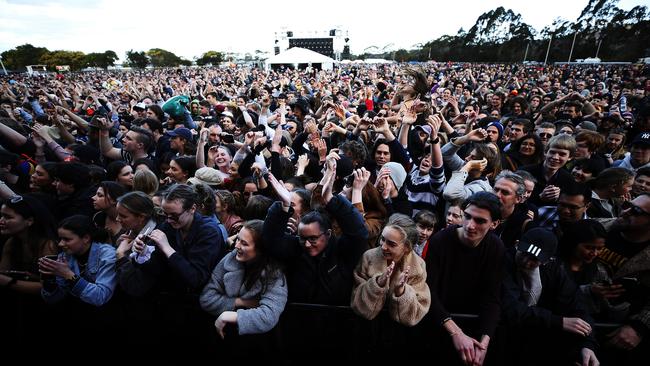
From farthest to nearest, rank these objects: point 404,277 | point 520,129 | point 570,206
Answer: point 520,129
point 570,206
point 404,277

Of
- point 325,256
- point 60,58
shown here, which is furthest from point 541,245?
point 60,58

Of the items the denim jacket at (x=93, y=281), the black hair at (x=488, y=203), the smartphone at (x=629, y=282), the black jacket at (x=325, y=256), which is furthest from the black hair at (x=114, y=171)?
the smartphone at (x=629, y=282)

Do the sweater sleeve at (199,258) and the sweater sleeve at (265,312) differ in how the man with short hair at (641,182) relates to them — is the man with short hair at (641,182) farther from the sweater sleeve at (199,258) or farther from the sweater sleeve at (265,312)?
the sweater sleeve at (199,258)

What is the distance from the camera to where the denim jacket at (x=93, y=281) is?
2.35 m

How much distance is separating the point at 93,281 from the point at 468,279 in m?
2.85

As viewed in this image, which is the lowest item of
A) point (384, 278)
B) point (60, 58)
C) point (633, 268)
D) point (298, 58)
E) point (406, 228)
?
point (633, 268)

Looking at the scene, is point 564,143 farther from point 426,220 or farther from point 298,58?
point 298,58

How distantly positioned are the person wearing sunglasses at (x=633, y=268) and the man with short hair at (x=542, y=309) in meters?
0.26

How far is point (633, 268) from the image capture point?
91.2 inches

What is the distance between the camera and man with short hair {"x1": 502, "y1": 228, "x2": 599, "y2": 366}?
7.00 feet

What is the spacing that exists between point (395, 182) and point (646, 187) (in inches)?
102

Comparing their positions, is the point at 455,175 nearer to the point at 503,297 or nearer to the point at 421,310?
the point at 503,297

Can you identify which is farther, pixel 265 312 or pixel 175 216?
pixel 175 216

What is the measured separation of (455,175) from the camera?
11.3 ft
